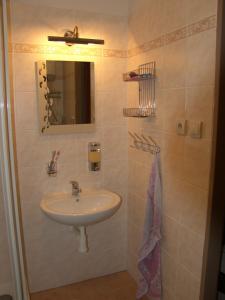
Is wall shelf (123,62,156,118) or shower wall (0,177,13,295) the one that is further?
wall shelf (123,62,156,118)

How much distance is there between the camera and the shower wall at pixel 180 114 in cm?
146

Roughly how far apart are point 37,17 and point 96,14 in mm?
458

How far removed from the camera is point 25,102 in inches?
79.9

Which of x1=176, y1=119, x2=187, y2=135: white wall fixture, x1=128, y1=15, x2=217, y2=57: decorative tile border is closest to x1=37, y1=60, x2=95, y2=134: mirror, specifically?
x1=128, y1=15, x2=217, y2=57: decorative tile border

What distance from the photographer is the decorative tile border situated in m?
1.40

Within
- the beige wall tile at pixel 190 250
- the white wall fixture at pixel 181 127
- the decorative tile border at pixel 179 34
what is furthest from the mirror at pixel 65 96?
the beige wall tile at pixel 190 250

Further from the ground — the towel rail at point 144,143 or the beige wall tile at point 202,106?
the beige wall tile at point 202,106

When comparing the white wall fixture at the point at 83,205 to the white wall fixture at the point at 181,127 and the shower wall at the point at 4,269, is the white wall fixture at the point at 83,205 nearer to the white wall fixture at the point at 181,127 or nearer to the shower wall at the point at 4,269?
the shower wall at the point at 4,269

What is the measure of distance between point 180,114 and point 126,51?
0.91 metres

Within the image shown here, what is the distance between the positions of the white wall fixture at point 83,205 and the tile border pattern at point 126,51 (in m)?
1.05

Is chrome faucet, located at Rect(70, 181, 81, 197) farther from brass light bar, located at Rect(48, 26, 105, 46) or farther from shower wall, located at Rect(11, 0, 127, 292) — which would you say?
brass light bar, located at Rect(48, 26, 105, 46)

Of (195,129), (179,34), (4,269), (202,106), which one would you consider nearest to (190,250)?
(195,129)

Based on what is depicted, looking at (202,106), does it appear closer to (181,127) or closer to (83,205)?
(181,127)

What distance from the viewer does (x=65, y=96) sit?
2100 mm
